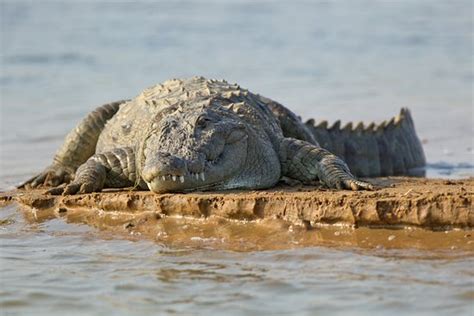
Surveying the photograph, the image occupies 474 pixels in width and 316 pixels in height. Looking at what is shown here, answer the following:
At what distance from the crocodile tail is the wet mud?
2805 millimetres

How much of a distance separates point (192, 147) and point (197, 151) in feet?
0.16

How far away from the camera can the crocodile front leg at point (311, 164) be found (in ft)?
25.7

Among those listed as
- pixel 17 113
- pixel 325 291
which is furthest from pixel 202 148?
pixel 17 113

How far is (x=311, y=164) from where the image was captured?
8.12m

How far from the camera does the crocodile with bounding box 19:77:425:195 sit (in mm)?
7477

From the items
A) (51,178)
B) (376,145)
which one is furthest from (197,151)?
(376,145)

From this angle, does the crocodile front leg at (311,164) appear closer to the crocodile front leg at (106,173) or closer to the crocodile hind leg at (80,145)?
the crocodile front leg at (106,173)

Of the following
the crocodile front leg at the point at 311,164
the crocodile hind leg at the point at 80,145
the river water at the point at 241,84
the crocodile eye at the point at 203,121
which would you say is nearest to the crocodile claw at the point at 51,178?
the crocodile hind leg at the point at 80,145

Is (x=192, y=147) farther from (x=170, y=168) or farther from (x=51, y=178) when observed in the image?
(x=51, y=178)

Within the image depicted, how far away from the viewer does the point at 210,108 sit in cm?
816

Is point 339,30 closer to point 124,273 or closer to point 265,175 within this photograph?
point 265,175

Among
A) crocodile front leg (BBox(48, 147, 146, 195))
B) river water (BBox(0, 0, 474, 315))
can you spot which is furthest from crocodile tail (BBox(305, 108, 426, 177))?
crocodile front leg (BBox(48, 147, 146, 195))

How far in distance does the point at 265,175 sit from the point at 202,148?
68 centimetres

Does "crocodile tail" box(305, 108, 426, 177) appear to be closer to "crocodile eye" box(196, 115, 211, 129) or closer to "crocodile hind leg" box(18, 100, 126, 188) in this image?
"crocodile hind leg" box(18, 100, 126, 188)
